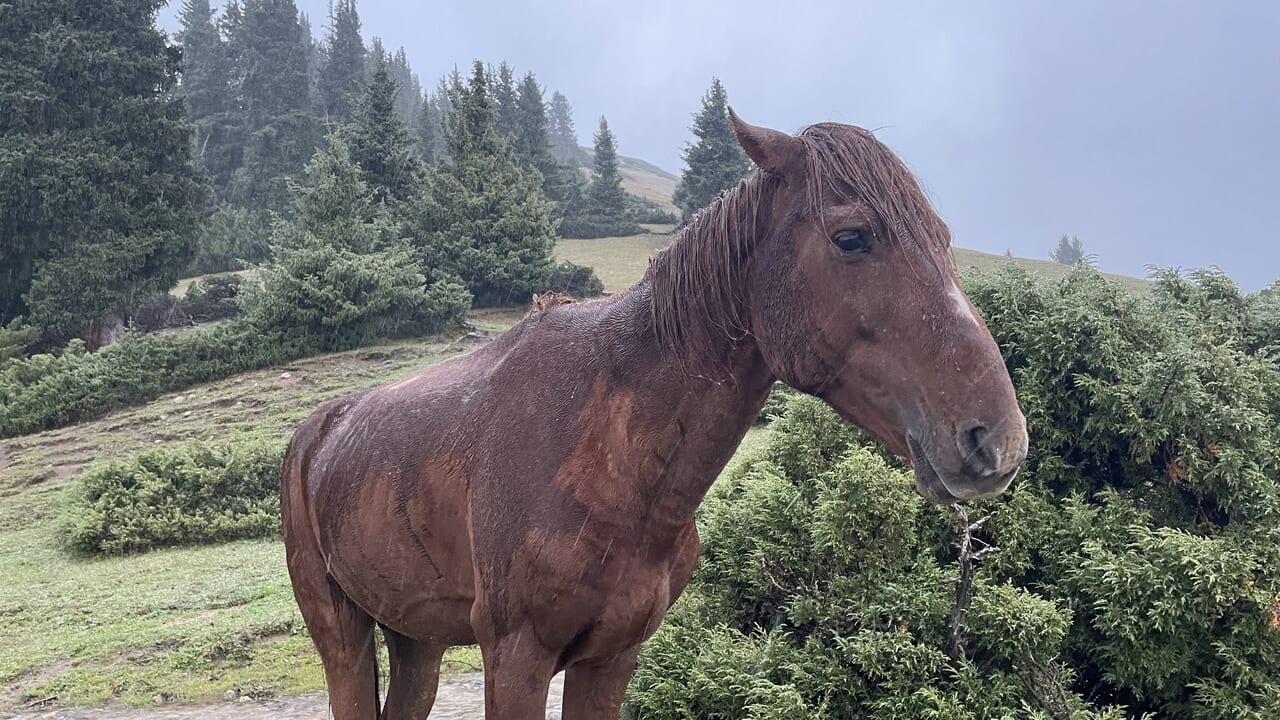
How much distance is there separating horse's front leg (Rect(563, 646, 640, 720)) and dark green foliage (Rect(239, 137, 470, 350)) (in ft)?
53.7

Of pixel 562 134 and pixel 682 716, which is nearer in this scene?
pixel 682 716

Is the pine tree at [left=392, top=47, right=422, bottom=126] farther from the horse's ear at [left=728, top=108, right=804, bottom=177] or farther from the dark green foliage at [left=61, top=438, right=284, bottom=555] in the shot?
the horse's ear at [left=728, top=108, right=804, bottom=177]

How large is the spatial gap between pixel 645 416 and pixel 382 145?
26924 mm

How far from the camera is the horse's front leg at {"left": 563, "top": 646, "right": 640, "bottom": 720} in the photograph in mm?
2105

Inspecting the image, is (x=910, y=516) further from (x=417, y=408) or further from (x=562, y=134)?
(x=562, y=134)

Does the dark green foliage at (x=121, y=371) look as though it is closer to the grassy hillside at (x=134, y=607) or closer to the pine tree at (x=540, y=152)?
the grassy hillside at (x=134, y=607)

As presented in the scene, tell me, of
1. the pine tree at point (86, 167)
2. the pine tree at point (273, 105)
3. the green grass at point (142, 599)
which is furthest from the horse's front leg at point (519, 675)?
the pine tree at point (273, 105)

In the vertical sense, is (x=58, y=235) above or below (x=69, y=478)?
above

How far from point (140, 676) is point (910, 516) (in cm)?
558

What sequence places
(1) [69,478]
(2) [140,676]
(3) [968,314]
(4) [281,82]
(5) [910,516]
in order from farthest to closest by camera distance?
(4) [281,82] < (1) [69,478] < (2) [140,676] < (5) [910,516] < (3) [968,314]

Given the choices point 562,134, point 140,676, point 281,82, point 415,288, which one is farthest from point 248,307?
point 562,134

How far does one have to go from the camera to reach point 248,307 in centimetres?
1794

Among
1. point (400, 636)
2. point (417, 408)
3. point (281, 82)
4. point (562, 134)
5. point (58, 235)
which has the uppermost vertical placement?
point (562, 134)

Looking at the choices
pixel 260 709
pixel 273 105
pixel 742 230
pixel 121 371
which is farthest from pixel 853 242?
pixel 273 105
